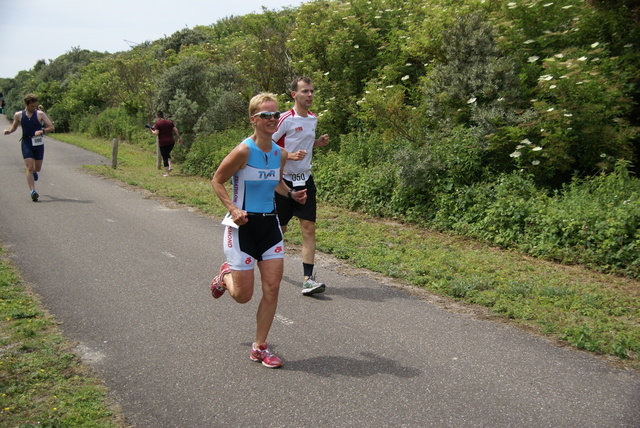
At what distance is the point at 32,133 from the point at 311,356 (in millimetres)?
9727

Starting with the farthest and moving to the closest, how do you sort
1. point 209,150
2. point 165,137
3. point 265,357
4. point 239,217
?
1. point 165,137
2. point 209,150
3. point 265,357
4. point 239,217

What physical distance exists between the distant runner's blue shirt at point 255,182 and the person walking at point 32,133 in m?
8.78

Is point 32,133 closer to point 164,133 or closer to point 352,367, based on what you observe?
point 164,133

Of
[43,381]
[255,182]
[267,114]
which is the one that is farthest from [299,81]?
[43,381]

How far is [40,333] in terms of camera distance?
5.33 metres

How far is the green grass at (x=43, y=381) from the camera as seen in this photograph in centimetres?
385

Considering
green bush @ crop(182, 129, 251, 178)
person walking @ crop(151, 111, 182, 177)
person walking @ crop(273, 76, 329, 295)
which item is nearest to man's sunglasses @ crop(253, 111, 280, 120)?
person walking @ crop(273, 76, 329, 295)

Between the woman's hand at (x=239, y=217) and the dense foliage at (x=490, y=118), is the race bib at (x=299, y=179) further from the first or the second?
the dense foliage at (x=490, y=118)

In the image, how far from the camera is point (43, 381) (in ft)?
14.3

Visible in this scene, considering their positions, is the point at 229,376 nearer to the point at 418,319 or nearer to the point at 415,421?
the point at 415,421

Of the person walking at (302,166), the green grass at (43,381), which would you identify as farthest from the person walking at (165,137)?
the green grass at (43,381)

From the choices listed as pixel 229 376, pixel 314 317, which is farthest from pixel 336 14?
pixel 229 376

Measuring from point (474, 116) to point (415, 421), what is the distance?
680cm

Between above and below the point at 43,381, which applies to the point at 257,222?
above
